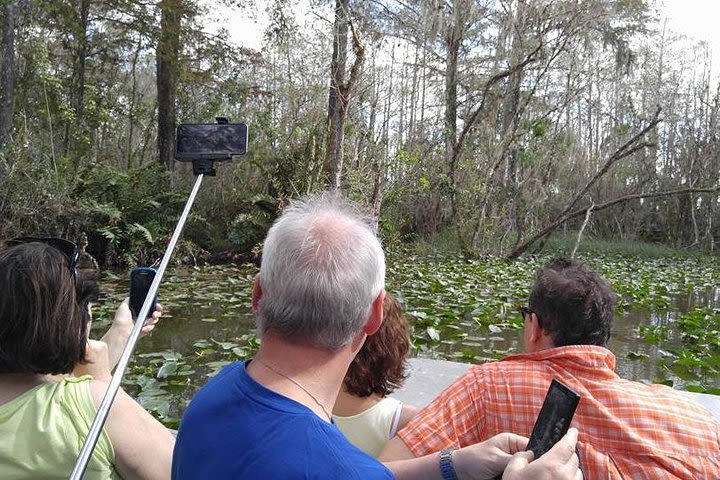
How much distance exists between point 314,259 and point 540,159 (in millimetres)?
14268

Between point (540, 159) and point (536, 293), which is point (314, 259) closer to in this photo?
point (536, 293)

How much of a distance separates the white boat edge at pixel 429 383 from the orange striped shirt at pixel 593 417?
128cm

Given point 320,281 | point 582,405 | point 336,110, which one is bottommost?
point 582,405

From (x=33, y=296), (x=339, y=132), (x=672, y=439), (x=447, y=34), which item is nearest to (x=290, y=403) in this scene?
(x=33, y=296)

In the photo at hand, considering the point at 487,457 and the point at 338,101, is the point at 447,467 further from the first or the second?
the point at 338,101

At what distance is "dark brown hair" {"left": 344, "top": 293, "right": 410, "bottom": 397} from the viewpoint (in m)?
1.97

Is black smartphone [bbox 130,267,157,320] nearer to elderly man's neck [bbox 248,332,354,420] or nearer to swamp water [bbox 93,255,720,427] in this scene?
elderly man's neck [bbox 248,332,354,420]

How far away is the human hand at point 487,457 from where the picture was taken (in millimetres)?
1323

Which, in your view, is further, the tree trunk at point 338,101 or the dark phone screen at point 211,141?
the tree trunk at point 338,101

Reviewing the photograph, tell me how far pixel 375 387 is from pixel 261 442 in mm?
1073

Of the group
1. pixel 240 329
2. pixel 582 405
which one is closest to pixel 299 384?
pixel 582 405

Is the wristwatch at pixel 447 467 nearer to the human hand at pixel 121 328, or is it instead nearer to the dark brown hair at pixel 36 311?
the dark brown hair at pixel 36 311

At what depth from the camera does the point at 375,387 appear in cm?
201

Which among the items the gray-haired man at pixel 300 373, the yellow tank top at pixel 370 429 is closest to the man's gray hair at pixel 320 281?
the gray-haired man at pixel 300 373
